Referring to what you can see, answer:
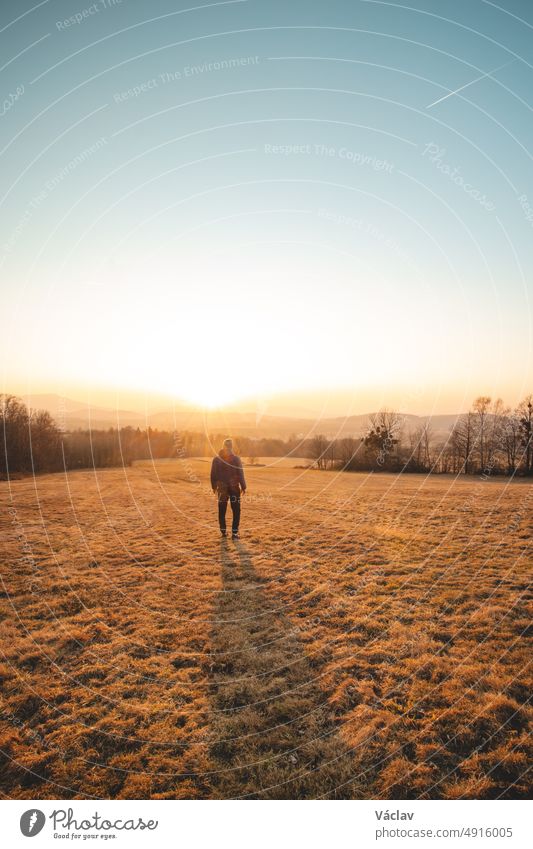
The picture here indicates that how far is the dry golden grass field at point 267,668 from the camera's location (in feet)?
14.6

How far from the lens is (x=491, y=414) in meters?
65.9

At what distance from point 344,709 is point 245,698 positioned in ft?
4.63

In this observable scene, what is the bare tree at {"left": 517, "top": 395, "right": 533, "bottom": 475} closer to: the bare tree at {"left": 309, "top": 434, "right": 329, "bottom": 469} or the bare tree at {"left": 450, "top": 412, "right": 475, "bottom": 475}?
the bare tree at {"left": 450, "top": 412, "right": 475, "bottom": 475}

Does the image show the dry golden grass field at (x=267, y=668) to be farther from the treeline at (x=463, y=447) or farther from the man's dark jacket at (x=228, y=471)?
the treeline at (x=463, y=447)

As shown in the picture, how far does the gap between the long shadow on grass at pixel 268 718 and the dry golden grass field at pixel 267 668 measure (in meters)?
0.02

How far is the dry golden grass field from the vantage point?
175 inches

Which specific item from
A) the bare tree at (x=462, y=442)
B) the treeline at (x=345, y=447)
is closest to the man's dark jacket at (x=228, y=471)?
the treeline at (x=345, y=447)

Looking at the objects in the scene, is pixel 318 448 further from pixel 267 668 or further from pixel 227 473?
pixel 267 668

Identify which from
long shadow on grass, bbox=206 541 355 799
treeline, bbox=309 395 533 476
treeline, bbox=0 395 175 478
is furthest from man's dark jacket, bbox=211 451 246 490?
treeline, bbox=309 395 533 476

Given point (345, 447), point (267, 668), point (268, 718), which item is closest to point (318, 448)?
point (345, 447)

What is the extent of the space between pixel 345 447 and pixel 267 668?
76380 millimetres

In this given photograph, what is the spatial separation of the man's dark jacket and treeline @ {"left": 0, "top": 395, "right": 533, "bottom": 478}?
97.1 ft

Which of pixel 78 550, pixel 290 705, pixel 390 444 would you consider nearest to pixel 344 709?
pixel 290 705

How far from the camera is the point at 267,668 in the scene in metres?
6.32
